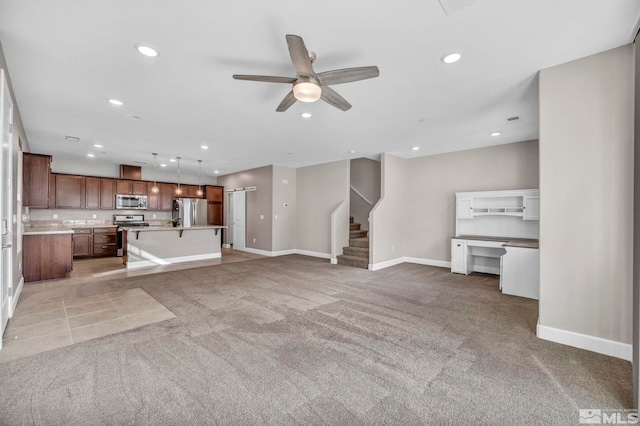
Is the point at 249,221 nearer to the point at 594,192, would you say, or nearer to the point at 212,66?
the point at 212,66

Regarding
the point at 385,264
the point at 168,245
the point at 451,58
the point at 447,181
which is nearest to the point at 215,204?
the point at 168,245

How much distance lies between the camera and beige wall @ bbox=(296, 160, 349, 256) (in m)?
7.26

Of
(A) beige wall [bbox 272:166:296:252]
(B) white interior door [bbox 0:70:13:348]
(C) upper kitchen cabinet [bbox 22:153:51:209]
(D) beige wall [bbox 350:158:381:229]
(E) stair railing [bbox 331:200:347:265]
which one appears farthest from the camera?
(D) beige wall [bbox 350:158:381:229]

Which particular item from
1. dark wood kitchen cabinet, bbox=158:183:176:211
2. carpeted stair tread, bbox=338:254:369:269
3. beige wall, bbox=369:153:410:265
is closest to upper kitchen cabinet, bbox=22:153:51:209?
dark wood kitchen cabinet, bbox=158:183:176:211

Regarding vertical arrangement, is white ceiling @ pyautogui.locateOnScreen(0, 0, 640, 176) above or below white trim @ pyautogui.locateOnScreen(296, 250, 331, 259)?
above

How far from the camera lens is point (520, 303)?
12.8 feet

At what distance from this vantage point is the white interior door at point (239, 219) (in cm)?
913

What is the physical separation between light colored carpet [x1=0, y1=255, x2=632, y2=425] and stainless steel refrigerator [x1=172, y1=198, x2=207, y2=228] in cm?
575

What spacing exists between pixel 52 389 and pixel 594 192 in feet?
15.6

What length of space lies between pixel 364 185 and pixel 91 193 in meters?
7.95

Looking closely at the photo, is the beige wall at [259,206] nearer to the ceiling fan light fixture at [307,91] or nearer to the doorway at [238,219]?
the doorway at [238,219]

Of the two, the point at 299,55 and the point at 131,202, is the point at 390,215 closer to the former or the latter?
the point at 299,55

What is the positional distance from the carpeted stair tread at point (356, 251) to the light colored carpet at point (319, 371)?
2.91m
